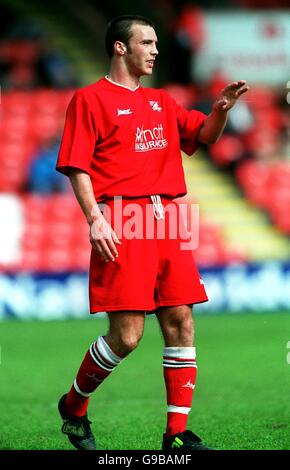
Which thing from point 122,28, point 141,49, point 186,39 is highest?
point 186,39

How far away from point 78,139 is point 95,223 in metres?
0.45

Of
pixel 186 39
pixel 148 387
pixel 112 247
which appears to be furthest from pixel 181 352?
pixel 186 39

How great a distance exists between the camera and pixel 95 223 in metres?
5.70

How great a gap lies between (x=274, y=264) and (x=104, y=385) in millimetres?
6150

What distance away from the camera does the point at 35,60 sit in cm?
1894

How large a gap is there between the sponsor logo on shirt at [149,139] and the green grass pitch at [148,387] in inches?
62.7

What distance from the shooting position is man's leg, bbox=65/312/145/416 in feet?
19.2

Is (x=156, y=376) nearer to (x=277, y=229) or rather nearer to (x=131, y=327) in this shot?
(x=131, y=327)

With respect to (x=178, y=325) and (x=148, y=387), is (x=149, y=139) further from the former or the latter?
(x=148, y=387)

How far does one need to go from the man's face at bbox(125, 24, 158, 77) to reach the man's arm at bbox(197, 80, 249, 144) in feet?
1.33

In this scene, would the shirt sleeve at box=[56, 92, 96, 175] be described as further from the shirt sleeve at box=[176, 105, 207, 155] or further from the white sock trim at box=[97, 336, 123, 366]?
the white sock trim at box=[97, 336, 123, 366]

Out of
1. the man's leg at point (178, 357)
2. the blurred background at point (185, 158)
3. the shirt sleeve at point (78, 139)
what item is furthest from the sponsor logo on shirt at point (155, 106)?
the blurred background at point (185, 158)

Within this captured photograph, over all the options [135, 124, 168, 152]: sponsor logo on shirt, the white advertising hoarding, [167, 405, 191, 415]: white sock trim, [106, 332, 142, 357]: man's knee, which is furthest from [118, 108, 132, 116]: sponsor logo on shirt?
the white advertising hoarding

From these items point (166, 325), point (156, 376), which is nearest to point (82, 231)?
point (156, 376)
